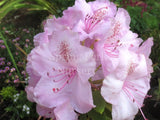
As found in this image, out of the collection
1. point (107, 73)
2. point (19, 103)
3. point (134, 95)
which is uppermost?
point (107, 73)

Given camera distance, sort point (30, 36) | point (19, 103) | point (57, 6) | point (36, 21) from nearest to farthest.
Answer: point (19, 103) → point (30, 36) → point (57, 6) → point (36, 21)

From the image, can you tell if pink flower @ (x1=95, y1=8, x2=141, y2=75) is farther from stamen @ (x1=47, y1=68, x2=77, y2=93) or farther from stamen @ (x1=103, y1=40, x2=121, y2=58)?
stamen @ (x1=47, y1=68, x2=77, y2=93)

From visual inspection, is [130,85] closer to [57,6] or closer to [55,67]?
[55,67]

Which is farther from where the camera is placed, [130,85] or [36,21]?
[36,21]

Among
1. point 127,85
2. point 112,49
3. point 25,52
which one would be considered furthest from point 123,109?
point 25,52

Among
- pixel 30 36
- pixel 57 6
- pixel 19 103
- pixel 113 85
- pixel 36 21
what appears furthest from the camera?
pixel 36 21

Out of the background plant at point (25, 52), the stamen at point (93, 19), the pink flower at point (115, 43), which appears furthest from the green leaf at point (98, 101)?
the stamen at point (93, 19)

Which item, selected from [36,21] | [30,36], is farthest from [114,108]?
[36,21]

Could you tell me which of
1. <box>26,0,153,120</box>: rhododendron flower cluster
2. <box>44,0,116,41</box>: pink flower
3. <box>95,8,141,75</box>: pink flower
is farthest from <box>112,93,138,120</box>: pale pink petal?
<box>44,0,116,41</box>: pink flower
